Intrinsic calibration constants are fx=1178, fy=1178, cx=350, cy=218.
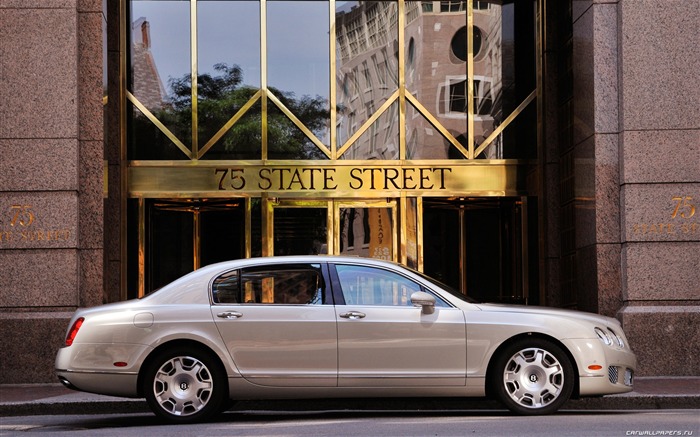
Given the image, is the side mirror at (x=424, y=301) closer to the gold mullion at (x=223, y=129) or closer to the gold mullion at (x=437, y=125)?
the gold mullion at (x=437, y=125)

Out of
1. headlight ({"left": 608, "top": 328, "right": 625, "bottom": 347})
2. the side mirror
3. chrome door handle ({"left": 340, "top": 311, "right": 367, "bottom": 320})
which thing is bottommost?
headlight ({"left": 608, "top": 328, "right": 625, "bottom": 347})

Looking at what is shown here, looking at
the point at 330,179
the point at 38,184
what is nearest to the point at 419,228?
the point at 330,179

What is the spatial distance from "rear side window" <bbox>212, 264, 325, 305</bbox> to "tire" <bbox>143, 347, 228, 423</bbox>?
60cm

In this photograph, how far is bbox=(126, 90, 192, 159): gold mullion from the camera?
16.8 meters

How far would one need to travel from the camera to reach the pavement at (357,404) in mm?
11141

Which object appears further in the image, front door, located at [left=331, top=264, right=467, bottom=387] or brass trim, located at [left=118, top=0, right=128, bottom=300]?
brass trim, located at [left=118, top=0, right=128, bottom=300]

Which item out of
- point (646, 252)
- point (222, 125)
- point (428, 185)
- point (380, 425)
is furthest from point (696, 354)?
point (222, 125)

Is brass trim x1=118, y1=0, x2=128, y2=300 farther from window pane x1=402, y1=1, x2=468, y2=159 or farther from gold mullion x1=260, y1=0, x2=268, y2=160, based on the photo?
window pane x1=402, y1=1, x2=468, y2=159

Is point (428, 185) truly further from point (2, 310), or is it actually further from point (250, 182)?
point (2, 310)

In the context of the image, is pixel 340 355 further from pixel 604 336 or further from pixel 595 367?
pixel 604 336

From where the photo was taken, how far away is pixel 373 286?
33.3ft

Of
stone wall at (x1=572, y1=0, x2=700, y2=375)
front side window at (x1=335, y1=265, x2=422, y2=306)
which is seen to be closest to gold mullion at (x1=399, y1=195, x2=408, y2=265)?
stone wall at (x1=572, y1=0, x2=700, y2=375)

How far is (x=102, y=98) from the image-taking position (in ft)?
49.3

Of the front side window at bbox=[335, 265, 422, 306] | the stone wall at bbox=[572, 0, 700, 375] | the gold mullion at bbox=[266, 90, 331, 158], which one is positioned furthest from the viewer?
the gold mullion at bbox=[266, 90, 331, 158]
